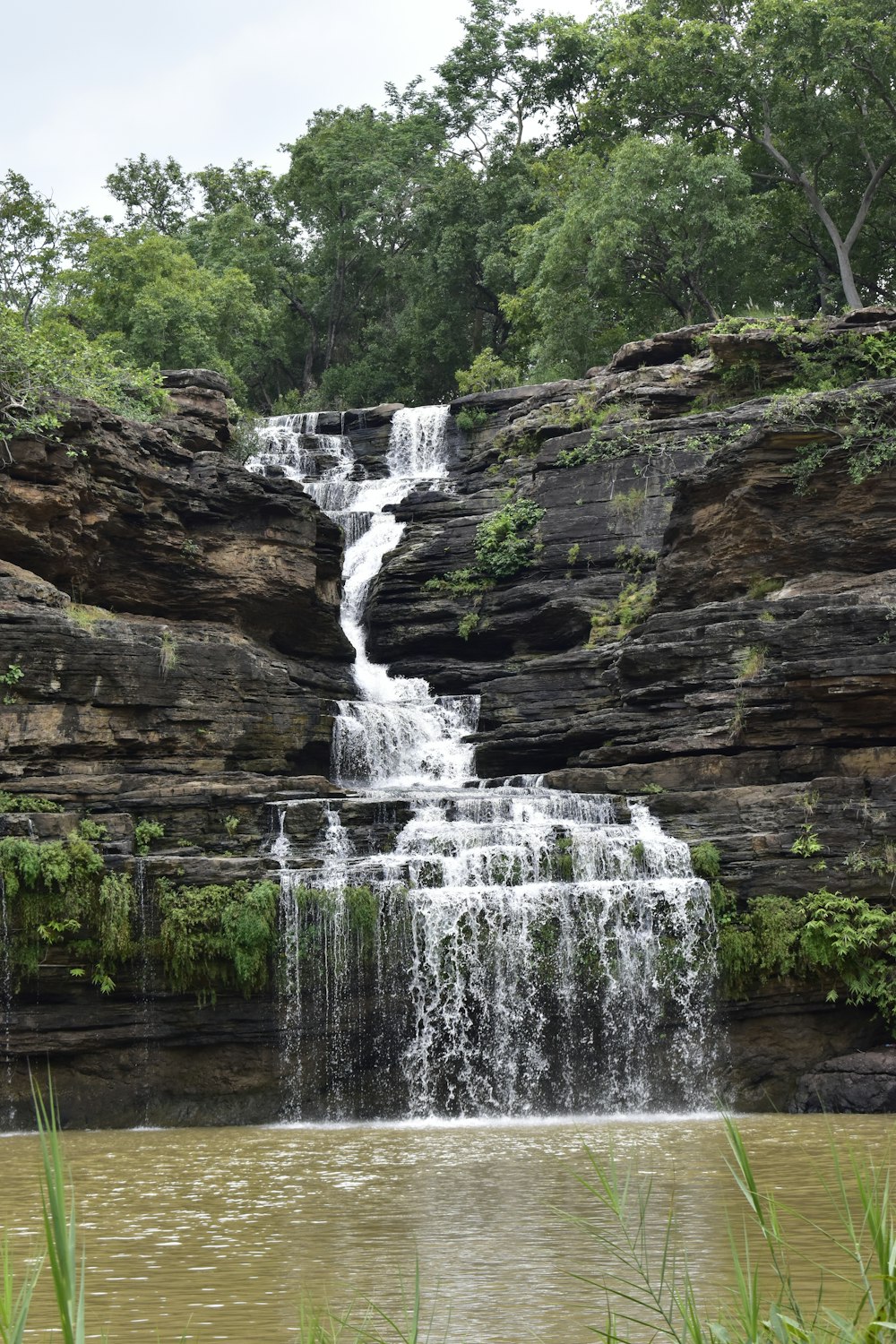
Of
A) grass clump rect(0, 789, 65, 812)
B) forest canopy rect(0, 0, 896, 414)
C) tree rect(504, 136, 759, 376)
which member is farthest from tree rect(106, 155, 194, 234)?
grass clump rect(0, 789, 65, 812)

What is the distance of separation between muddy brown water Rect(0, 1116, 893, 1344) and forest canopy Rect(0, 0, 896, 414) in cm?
1382

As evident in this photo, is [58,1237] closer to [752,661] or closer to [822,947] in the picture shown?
[822,947]

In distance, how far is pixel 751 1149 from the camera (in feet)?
36.1

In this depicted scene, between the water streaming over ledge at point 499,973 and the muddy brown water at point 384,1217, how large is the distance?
1.33 meters

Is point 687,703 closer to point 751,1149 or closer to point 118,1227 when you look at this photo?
point 751,1149

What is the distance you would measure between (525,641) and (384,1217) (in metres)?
17.6

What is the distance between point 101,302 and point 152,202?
15425 mm

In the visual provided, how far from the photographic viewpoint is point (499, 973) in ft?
50.2

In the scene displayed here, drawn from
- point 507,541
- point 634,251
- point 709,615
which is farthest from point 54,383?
point 634,251

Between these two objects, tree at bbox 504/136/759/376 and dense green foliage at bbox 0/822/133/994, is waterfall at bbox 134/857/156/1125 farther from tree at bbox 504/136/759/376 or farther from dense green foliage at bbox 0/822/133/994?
tree at bbox 504/136/759/376

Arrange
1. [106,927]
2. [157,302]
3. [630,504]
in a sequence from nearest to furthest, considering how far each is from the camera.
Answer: [106,927] < [630,504] < [157,302]

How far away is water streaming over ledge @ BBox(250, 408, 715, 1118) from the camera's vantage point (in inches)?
590

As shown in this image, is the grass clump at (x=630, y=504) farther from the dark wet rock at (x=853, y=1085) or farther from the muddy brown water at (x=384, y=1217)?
the muddy brown water at (x=384, y=1217)

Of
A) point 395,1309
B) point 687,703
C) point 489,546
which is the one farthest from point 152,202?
point 395,1309
